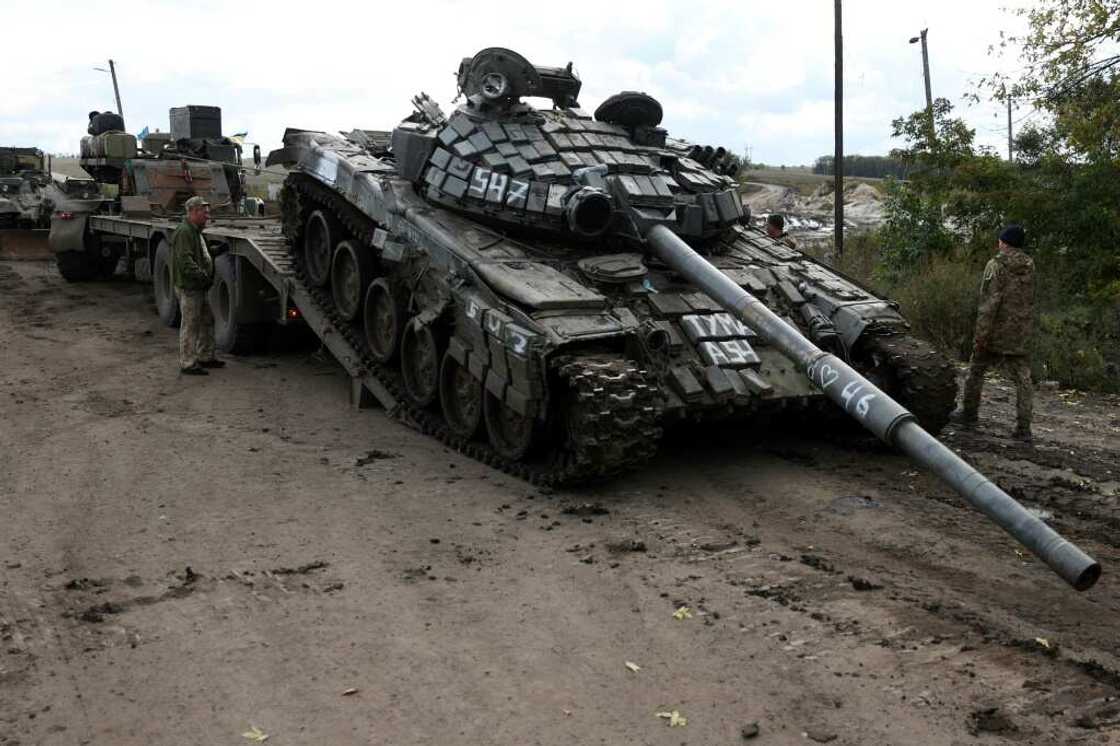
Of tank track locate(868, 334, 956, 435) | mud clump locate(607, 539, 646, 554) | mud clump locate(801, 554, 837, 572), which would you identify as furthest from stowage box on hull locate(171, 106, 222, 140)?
mud clump locate(801, 554, 837, 572)

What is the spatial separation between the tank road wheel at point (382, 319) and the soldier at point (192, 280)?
232cm

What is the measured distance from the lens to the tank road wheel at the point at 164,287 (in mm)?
14369

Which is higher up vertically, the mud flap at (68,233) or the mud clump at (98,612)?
the mud flap at (68,233)

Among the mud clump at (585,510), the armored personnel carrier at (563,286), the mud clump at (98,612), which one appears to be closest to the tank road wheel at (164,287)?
the armored personnel carrier at (563,286)

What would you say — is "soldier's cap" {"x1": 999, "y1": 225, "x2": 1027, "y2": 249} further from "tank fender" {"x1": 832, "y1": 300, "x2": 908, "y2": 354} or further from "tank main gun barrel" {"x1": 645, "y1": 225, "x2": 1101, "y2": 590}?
"tank main gun barrel" {"x1": 645, "y1": 225, "x2": 1101, "y2": 590}

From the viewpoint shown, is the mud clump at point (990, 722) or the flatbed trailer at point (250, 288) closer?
the mud clump at point (990, 722)

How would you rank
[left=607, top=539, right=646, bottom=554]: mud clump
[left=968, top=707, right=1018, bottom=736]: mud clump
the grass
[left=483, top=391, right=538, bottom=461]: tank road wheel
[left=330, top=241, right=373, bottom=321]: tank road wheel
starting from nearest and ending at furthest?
1. [left=968, top=707, right=1018, bottom=736]: mud clump
2. [left=607, top=539, right=646, bottom=554]: mud clump
3. [left=483, top=391, right=538, bottom=461]: tank road wheel
4. [left=330, top=241, right=373, bottom=321]: tank road wheel
5. the grass

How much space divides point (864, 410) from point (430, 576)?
2666 mm

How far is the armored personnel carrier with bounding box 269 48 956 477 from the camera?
25.6 ft

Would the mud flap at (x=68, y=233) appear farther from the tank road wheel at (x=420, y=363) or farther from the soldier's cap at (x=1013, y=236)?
the soldier's cap at (x=1013, y=236)

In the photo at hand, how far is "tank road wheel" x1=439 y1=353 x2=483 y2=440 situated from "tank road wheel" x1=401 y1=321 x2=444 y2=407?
0.47 ft

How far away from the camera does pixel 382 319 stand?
33.8ft

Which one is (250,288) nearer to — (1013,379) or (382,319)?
(382,319)

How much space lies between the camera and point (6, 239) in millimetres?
20719
